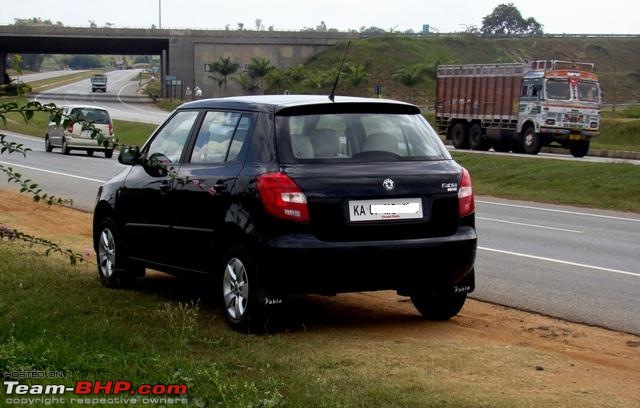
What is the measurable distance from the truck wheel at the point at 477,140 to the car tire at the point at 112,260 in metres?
31.3

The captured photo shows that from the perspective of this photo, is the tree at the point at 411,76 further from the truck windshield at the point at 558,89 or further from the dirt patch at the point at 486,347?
the dirt patch at the point at 486,347

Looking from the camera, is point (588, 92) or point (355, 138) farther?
point (588, 92)

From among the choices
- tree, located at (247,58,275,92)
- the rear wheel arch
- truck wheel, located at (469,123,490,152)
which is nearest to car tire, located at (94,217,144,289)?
the rear wheel arch

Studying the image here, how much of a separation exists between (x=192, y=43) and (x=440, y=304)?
304 ft

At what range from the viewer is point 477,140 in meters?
40.0

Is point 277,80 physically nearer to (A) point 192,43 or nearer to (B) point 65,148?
(A) point 192,43

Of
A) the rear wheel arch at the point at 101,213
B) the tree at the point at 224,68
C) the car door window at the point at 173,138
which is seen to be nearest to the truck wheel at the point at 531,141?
the rear wheel arch at the point at 101,213

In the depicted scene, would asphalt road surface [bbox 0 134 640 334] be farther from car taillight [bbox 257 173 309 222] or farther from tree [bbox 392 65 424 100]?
tree [bbox 392 65 424 100]

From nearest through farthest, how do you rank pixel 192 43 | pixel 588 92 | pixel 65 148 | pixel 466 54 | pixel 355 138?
pixel 355 138 → pixel 65 148 → pixel 588 92 → pixel 192 43 → pixel 466 54

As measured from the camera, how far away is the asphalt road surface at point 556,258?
928 cm

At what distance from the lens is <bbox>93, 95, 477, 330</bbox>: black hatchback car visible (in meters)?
7.14

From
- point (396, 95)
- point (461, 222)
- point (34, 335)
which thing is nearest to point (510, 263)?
point (461, 222)

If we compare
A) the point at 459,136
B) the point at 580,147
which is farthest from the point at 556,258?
the point at 459,136

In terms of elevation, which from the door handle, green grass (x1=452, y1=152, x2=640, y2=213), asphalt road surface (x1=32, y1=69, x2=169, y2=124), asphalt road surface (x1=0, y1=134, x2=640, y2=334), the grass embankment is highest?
the door handle
